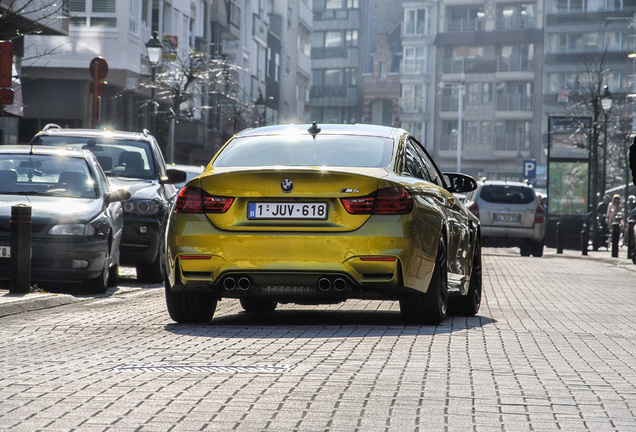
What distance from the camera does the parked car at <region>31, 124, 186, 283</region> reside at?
1641 cm

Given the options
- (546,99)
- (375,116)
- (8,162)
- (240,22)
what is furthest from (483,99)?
(8,162)

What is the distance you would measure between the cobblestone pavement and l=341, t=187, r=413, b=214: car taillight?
2.84 ft

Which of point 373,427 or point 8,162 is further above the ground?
point 8,162

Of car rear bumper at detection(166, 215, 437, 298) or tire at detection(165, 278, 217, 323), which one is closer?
car rear bumper at detection(166, 215, 437, 298)

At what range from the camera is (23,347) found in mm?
8492

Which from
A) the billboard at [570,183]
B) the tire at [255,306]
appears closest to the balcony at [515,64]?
the billboard at [570,183]

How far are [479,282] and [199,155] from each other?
5839 cm

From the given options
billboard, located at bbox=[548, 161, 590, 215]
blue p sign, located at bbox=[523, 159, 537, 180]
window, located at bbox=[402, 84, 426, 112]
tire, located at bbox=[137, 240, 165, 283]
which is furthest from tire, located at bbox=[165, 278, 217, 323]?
window, located at bbox=[402, 84, 426, 112]

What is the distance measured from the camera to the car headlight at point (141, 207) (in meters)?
16.4

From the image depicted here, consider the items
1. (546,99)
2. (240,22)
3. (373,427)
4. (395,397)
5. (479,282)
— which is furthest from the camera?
(546,99)

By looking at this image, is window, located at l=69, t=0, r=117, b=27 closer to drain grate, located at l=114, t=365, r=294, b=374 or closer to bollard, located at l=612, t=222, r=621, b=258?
bollard, located at l=612, t=222, r=621, b=258

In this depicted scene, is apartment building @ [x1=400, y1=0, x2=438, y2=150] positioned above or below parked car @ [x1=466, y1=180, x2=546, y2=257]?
above

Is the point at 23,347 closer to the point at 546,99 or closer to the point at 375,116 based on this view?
the point at 546,99

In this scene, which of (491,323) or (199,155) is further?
(199,155)
